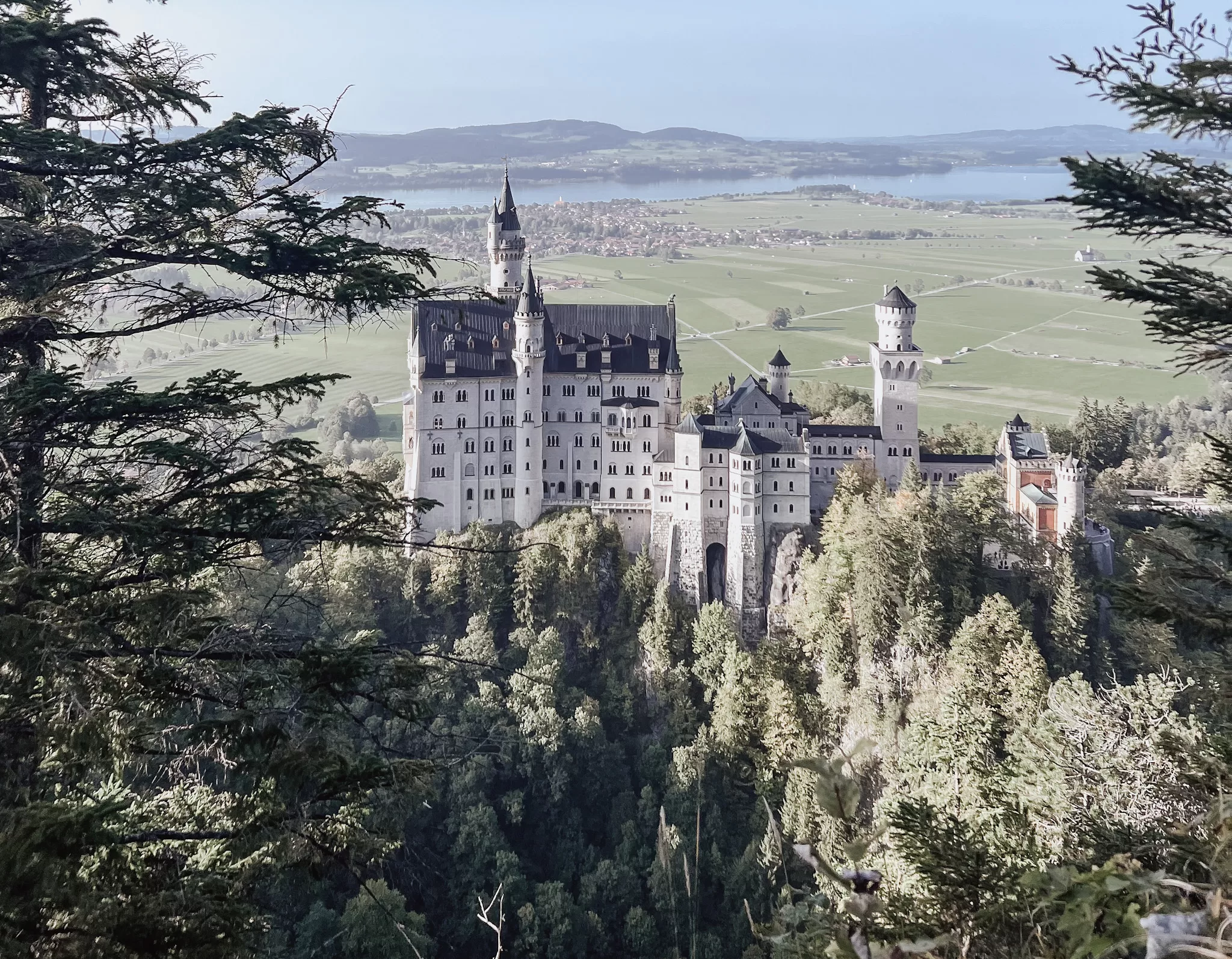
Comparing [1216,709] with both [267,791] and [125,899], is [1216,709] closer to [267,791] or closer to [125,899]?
[267,791]

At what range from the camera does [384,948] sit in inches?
1296

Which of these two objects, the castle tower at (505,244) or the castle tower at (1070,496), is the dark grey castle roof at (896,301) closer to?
the castle tower at (1070,496)

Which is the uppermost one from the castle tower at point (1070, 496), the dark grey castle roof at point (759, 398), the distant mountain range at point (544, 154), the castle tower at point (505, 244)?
the distant mountain range at point (544, 154)

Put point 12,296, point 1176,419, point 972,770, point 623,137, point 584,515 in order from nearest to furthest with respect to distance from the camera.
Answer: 1. point 12,296
2. point 972,770
3. point 584,515
4. point 1176,419
5. point 623,137

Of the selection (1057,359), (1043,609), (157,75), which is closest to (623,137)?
(1057,359)

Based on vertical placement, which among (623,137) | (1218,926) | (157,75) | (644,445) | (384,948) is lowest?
(384,948)

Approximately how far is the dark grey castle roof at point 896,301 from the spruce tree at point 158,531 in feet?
140

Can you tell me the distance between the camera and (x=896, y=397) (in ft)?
168

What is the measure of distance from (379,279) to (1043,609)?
37.7m

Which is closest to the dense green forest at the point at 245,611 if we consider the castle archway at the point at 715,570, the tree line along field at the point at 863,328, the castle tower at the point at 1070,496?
the castle tower at the point at 1070,496

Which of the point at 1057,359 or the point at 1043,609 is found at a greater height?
the point at 1057,359

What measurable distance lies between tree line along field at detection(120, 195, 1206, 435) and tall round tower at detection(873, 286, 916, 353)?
21.9m

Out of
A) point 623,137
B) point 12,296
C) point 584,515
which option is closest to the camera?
point 12,296

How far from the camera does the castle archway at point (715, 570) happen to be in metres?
50.0
